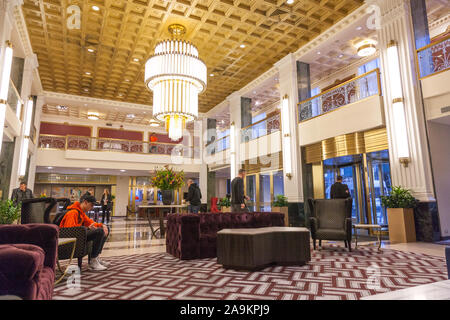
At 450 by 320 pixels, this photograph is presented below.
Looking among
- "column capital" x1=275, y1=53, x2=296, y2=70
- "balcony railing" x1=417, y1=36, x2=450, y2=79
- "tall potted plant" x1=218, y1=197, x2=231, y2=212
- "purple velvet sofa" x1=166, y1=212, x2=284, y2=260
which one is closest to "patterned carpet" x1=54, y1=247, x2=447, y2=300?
"purple velvet sofa" x1=166, y1=212, x2=284, y2=260

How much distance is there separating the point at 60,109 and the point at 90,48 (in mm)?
7906

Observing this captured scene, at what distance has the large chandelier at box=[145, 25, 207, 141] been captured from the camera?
6.42m

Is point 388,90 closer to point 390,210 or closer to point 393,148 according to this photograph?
point 393,148

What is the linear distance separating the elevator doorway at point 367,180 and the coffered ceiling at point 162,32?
383 cm

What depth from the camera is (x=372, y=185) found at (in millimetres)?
7883

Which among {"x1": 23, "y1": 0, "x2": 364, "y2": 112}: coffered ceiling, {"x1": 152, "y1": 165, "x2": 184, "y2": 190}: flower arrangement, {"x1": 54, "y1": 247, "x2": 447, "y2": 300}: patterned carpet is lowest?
{"x1": 54, "y1": 247, "x2": 447, "y2": 300}: patterned carpet

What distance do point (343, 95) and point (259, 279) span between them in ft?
20.7

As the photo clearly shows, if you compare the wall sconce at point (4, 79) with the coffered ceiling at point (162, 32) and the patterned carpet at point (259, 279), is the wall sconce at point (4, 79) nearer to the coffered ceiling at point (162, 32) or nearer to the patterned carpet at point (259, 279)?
the coffered ceiling at point (162, 32)

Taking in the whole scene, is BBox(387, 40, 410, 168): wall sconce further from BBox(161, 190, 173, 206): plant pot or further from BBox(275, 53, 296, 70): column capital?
BBox(161, 190, 173, 206): plant pot

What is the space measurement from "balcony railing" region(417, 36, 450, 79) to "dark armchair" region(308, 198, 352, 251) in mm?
3372

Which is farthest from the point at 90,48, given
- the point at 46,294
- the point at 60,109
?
the point at 46,294

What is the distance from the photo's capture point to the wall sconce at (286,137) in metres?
9.19

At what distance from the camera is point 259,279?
10.4 ft

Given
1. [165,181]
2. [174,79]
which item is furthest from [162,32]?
[165,181]
